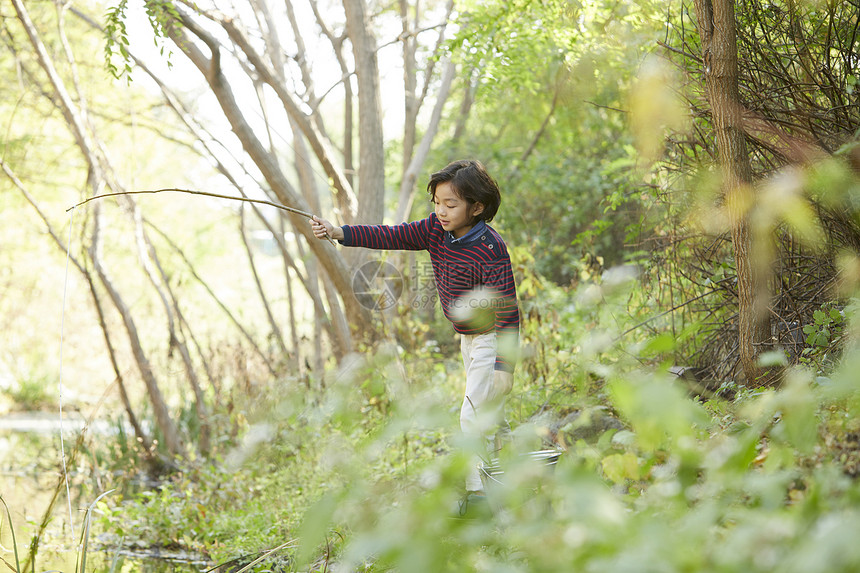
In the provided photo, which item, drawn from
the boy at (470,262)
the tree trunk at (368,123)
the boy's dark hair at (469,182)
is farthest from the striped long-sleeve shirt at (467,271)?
the tree trunk at (368,123)

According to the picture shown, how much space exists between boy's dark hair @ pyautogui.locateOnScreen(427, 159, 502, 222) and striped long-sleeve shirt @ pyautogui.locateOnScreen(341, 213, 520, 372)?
137 millimetres

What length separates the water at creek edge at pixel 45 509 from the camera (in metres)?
3.69

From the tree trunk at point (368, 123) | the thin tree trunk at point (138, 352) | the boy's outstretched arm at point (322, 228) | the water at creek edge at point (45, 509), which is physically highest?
the tree trunk at point (368, 123)

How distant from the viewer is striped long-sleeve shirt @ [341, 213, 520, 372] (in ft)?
9.86

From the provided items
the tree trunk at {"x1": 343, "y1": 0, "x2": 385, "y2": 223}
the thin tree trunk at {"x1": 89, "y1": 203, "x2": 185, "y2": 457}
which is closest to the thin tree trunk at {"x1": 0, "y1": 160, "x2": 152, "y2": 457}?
the thin tree trunk at {"x1": 89, "y1": 203, "x2": 185, "y2": 457}

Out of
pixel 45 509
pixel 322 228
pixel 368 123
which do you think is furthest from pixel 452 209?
pixel 45 509

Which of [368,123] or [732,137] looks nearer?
[732,137]

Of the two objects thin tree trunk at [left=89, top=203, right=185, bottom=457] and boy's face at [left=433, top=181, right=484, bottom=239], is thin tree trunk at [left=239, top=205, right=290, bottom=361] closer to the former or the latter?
thin tree trunk at [left=89, top=203, right=185, bottom=457]

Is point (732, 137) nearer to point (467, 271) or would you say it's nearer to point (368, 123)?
point (467, 271)

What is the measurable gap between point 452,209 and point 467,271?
266 millimetres

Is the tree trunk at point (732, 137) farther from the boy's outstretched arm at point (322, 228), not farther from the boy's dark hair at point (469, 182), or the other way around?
the boy's outstretched arm at point (322, 228)

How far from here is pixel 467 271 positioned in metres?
3.11

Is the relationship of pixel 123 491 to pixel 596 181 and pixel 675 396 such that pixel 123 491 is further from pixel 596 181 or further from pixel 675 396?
pixel 596 181

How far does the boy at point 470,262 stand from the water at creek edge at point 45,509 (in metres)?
1.43
